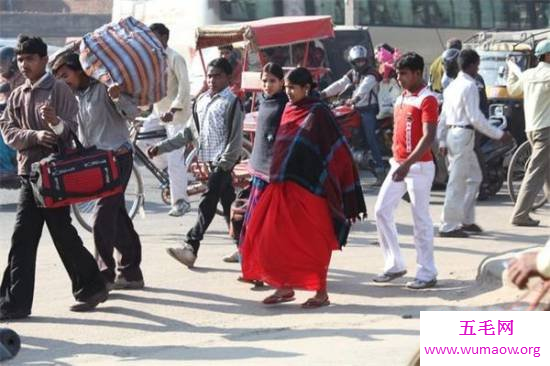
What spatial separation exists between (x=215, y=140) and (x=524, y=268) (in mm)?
6248

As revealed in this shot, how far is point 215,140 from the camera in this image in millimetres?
10680

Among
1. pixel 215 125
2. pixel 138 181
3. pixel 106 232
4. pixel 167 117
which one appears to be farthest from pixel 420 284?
pixel 138 181

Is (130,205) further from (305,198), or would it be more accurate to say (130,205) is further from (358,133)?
(305,198)

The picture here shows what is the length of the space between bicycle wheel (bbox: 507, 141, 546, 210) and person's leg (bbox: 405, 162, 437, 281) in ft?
14.5

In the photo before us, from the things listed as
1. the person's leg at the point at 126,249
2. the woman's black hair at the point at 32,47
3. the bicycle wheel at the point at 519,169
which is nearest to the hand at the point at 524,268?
the woman's black hair at the point at 32,47

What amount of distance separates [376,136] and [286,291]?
8312mm

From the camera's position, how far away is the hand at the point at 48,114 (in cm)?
877

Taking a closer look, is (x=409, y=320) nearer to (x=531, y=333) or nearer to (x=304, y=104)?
(x=304, y=104)

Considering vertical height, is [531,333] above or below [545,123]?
above

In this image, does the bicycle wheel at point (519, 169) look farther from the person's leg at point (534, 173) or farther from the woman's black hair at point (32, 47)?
the woman's black hair at point (32, 47)

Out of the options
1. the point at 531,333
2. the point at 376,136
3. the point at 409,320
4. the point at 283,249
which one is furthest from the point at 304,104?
the point at 376,136

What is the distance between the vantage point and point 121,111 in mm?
9664

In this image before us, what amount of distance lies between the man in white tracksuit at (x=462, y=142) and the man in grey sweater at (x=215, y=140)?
2.61 metres

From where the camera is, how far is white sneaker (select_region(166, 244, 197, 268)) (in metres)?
10.7
